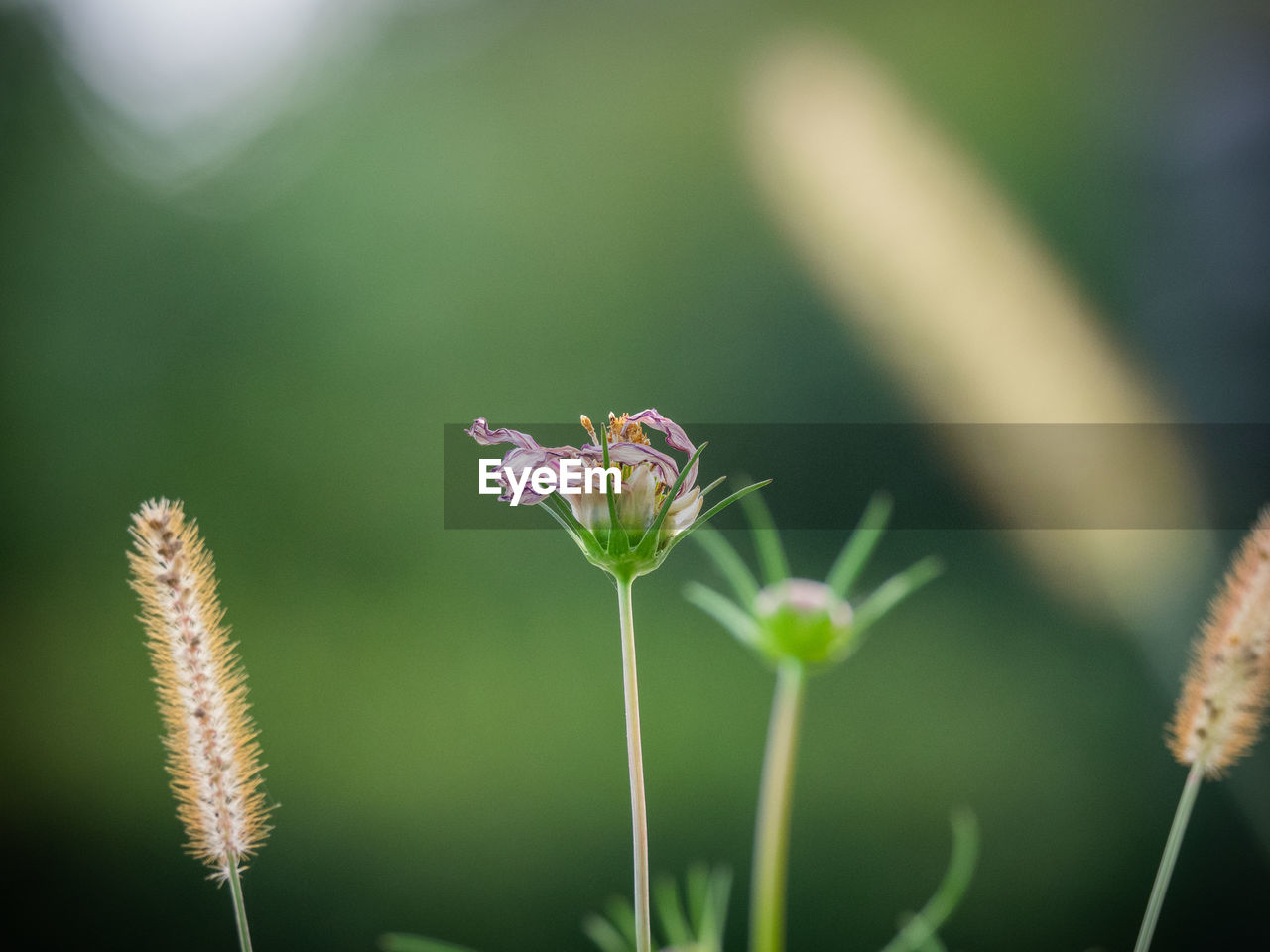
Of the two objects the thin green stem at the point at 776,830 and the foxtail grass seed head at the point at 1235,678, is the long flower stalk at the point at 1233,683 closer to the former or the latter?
the foxtail grass seed head at the point at 1235,678

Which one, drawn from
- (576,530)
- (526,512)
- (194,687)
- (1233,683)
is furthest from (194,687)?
(526,512)

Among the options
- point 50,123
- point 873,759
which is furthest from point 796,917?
point 50,123

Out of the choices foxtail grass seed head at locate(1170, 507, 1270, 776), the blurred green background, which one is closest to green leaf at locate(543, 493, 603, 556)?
foxtail grass seed head at locate(1170, 507, 1270, 776)

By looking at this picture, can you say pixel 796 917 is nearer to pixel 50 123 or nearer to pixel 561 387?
pixel 561 387

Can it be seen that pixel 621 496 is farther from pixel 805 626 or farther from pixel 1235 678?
pixel 1235 678

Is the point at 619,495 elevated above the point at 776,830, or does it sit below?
above

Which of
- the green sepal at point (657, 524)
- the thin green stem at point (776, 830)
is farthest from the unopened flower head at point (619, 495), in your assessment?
the thin green stem at point (776, 830)
